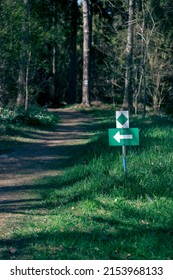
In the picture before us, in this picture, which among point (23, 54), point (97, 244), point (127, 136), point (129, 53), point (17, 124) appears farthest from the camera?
point (129, 53)

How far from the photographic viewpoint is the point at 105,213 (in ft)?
24.9

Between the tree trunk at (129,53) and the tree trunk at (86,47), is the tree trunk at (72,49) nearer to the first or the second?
the tree trunk at (86,47)

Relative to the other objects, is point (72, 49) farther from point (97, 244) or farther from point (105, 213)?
point (97, 244)

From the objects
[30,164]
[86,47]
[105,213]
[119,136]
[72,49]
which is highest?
[72,49]

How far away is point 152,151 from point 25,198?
3218 mm

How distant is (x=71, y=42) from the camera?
3975cm

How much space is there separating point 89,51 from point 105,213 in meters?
26.6

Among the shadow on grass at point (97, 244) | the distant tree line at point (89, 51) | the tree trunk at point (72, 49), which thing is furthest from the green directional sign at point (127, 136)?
the tree trunk at point (72, 49)

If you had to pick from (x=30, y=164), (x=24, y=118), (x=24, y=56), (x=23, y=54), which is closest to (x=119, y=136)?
(x=30, y=164)

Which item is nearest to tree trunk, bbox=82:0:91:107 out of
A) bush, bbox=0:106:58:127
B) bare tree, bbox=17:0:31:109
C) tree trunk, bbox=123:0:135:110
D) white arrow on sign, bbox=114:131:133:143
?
tree trunk, bbox=123:0:135:110

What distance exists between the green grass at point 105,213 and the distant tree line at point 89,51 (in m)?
10.8

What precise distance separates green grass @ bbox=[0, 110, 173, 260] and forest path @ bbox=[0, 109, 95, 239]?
0.25 metres

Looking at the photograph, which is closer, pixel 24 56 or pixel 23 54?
pixel 23 54
